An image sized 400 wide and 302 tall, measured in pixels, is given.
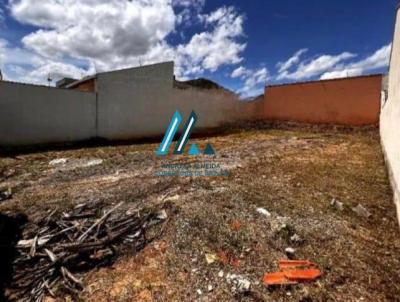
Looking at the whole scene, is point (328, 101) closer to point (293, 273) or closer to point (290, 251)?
point (290, 251)

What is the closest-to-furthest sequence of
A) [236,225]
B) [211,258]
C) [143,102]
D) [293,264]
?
[293,264], [211,258], [236,225], [143,102]

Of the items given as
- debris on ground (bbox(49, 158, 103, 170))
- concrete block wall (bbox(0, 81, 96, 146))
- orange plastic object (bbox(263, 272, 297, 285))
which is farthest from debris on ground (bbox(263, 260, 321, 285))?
concrete block wall (bbox(0, 81, 96, 146))

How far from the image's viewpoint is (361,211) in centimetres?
340

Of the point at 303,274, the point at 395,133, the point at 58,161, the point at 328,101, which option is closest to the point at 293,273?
the point at 303,274

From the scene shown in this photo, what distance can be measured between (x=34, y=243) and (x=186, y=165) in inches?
139

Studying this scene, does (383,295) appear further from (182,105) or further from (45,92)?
(182,105)

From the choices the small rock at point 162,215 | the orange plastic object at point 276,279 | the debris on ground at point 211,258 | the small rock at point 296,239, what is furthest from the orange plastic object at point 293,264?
the small rock at point 162,215

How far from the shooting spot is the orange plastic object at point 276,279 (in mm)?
2221

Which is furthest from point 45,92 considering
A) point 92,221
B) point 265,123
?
point 265,123

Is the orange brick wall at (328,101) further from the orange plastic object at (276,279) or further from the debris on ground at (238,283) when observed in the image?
the debris on ground at (238,283)

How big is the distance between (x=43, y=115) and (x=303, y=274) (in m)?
9.30

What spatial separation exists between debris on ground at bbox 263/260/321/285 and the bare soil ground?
0.18 ft

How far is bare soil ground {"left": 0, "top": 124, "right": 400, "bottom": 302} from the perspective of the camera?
2.22 metres

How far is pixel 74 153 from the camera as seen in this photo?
24.8 ft
